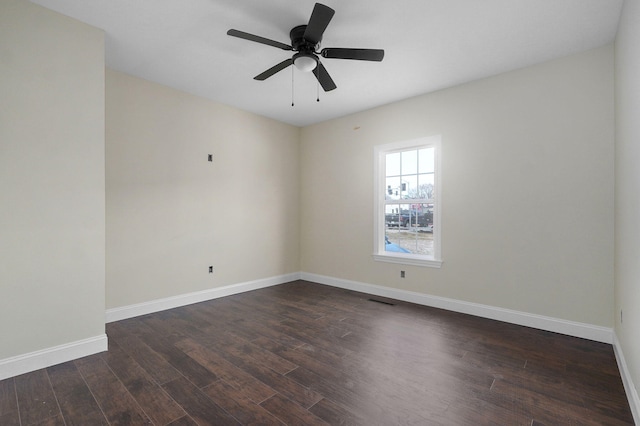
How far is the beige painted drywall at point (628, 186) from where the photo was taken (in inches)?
70.7

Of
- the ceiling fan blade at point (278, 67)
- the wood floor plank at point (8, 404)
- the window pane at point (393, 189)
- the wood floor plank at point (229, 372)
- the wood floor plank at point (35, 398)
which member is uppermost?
the ceiling fan blade at point (278, 67)

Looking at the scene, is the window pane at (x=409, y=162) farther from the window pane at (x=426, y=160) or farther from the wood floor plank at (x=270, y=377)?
the wood floor plank at (x=270, y=377)

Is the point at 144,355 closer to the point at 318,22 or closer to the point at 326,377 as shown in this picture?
the point at 326,377

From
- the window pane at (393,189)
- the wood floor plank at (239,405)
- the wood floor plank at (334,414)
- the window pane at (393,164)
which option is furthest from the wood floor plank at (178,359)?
the window pane at (393,164)

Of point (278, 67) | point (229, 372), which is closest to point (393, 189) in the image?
point (278, 67)

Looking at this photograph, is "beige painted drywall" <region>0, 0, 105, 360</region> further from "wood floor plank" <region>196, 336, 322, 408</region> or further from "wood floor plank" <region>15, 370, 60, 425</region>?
"wood floor plank" <region>196, 336, 322, 408</region>

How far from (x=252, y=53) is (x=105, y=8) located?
1.24 m

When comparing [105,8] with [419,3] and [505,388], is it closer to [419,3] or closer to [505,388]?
[419,3]

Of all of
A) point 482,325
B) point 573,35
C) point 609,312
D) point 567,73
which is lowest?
point 482,325

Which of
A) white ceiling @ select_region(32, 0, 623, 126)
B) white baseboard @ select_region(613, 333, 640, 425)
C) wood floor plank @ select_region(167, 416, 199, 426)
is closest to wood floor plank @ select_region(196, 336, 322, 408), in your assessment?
wood floor plank @ select_region(167, 416, 199, 426)

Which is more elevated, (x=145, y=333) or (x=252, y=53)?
(x=252, y=53)

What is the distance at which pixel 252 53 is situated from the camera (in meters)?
3.03

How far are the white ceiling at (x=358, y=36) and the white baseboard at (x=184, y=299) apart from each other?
2812 mm

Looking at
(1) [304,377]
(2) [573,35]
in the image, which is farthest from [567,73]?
(1) [304,377]
